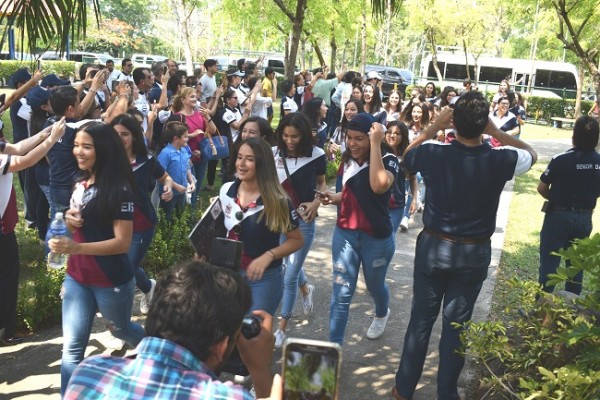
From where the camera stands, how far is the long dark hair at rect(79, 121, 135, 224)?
3.41m

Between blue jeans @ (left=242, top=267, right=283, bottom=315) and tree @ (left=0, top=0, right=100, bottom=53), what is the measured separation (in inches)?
73.3

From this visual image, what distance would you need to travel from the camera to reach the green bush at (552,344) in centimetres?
280

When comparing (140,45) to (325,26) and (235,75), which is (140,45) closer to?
(325,26)

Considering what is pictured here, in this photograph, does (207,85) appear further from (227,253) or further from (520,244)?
(227,253)

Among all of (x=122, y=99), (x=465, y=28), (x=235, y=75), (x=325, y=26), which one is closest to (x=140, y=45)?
(x=465, y=28)

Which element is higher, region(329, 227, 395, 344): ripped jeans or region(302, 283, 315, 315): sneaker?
region(329, 227, 395, 344): ripped jeans

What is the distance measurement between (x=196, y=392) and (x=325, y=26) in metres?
24.9

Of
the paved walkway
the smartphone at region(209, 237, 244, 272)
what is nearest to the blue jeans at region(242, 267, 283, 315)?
the paved walkway

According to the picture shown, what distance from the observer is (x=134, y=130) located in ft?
15.4

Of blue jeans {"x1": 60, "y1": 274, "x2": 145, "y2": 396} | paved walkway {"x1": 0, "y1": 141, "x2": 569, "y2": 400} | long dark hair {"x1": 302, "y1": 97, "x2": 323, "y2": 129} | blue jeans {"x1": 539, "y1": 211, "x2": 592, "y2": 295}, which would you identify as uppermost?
long dark hair {"x1": 302, "y1": 97, "x2": 323, "y2": 129}

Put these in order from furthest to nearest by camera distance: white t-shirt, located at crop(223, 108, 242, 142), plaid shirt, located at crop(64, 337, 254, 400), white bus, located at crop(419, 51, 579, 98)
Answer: white bus, located at crop(419, 51, 579, 98), white t-shirt, located at crop(223, 108, 242, 142), plaid shirt, located at crop(64, 337, 254, 400)

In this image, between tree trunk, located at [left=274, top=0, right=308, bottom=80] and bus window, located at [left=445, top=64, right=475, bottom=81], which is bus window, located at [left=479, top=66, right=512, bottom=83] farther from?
tree trunk, located at [left=274, top=0, right=308, bottom=80]

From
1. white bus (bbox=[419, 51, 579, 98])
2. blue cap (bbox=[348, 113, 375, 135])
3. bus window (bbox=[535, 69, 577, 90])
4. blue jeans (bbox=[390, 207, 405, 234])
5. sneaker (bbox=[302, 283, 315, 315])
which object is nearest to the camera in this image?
blue cap (bbox=[348, 113, 375, 135])

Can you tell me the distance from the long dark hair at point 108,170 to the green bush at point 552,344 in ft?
6.95
